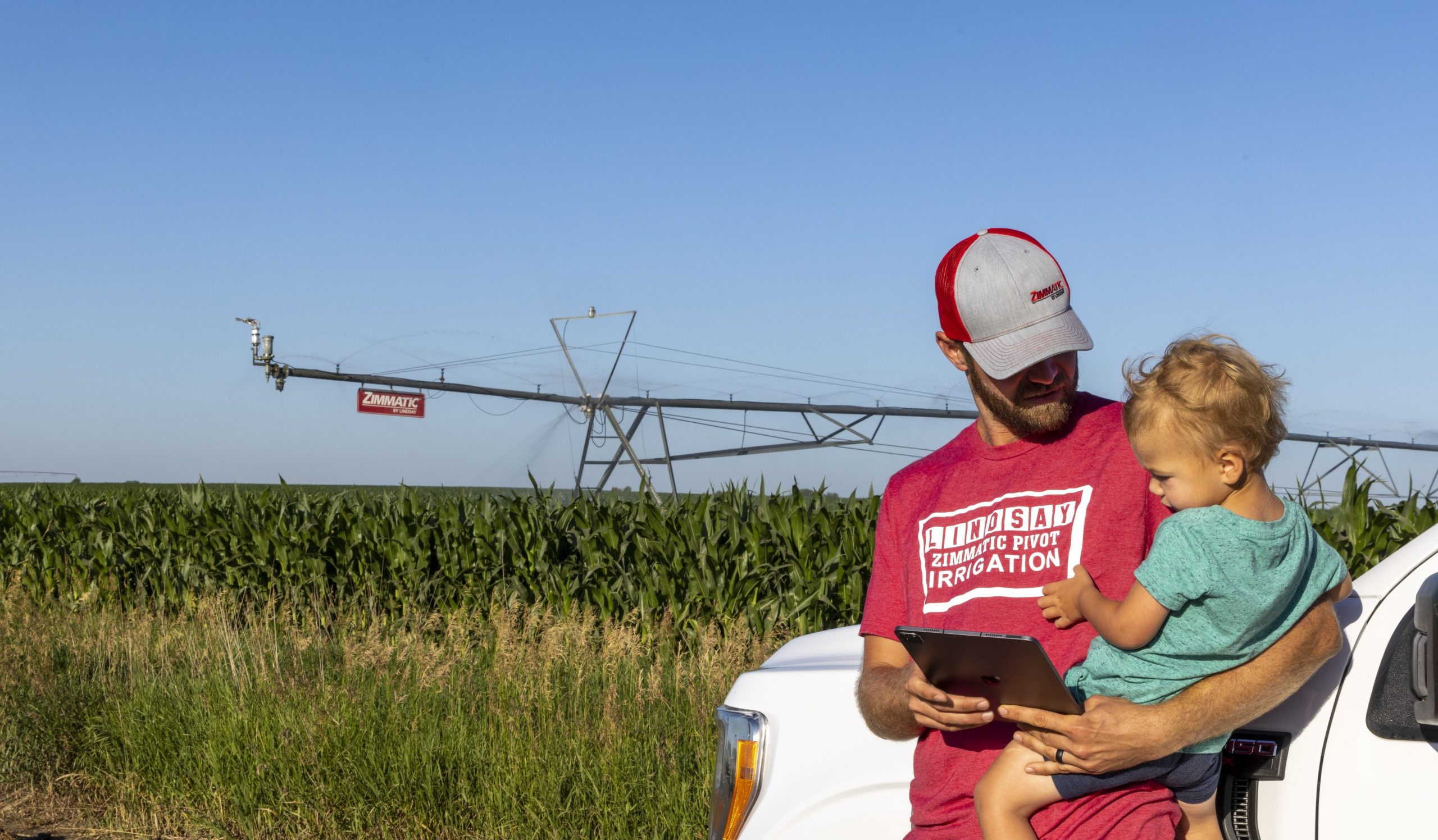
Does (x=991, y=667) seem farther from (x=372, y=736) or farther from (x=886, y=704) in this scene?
(x=372, y=736)

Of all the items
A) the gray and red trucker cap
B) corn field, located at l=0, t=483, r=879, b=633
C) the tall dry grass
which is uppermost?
the gray and red trucker cap

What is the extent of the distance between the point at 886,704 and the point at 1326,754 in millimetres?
744

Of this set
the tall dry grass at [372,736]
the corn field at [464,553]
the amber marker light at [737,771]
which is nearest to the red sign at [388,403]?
the corn field at [464,553]

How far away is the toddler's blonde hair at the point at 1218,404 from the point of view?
1.96m

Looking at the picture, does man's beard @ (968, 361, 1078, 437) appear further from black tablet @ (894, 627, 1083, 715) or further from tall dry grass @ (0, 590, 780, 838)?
tall dry grass @ (0, 590, 780, 838)

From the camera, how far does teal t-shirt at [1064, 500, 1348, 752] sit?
1.89 meters

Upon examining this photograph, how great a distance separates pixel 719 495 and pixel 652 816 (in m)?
4.76

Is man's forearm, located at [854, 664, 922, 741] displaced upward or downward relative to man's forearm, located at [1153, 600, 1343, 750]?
downward

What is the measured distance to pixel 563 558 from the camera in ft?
33.8

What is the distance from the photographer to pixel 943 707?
207 centimetres

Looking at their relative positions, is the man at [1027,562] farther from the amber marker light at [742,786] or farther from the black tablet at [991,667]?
the amber marker light at [742,786]

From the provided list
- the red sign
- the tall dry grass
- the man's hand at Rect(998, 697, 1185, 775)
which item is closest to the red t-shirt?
the man's hand at Rect(998, 697, 1185, 775)

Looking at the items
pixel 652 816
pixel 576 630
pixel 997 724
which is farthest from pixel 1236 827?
pixel 576 630

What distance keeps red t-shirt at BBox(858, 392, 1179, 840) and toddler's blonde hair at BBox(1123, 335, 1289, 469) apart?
0.18 m
